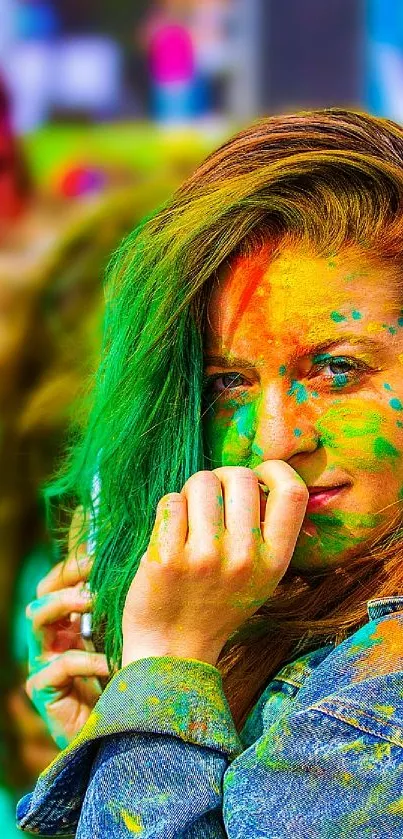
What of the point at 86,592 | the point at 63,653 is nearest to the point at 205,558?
the point at 86,592

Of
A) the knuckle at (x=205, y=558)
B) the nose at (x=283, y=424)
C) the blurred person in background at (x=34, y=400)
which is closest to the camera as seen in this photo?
the knuckle at (x=205, y=558)

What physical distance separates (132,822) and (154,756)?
73mm

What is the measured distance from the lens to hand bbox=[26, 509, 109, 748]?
1.67 meters

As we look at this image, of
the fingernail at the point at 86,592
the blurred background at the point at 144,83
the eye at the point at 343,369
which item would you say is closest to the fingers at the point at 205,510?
the eye at the point at 343,369

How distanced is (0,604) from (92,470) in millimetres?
1190

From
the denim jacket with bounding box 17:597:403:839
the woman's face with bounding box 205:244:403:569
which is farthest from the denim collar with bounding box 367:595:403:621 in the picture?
the woman's face with bounding box 205:244:403:569

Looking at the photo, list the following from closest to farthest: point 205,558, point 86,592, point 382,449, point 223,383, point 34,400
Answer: point 205,558 → point 382,449 → point 223,383 → point 86,592 → point 34,400

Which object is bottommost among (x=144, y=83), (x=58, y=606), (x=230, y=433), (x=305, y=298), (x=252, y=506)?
(x=58, y=606)

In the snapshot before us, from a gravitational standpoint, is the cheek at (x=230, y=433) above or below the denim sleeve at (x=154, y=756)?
above

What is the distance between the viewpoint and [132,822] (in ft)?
3.85

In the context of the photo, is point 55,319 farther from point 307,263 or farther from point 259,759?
point 259,759

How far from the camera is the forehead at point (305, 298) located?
139 centimetres

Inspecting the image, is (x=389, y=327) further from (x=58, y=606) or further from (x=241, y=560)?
(x=58, y=606)

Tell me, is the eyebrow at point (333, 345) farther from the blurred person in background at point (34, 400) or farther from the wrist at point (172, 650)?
the blurred person in background at point (34, 400)
